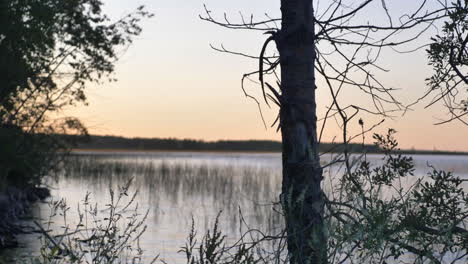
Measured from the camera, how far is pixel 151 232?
16.7 meters

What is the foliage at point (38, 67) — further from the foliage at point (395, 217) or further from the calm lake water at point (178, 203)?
the foliage at point (395, 217)

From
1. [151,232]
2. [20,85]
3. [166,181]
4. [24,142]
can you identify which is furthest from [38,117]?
[166,181]

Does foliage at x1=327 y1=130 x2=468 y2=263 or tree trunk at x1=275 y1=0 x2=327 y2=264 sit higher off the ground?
tree trunk at x1=275 y1=0 x2=327 y2=264

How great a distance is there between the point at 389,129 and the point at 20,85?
577 inches

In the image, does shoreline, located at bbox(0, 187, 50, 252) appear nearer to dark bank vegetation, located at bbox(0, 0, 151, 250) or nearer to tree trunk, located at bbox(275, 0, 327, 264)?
dark bank vegetation, located at bbox(0, 0, 151, 250)

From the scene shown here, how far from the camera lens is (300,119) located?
5227 mm

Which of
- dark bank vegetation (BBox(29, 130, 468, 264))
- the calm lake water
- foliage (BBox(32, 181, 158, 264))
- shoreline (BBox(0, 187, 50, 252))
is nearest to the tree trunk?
dark bank vegetation (BBox(29, 130, 468, 264))

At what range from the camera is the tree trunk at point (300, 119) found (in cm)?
514

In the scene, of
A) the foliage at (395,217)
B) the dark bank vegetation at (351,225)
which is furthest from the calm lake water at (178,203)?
the foliage at (395,217)

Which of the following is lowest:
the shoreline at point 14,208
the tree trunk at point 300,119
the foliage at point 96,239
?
the shoreline at point 14,208

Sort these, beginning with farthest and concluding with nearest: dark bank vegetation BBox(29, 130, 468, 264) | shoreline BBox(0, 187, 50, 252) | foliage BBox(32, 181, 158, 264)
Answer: shoreline BBox(0, 187, 50, 252) < foliage BBox(32, 181, 158, 264) < dark bank vegetation BBox(29, 130, 468, 264)

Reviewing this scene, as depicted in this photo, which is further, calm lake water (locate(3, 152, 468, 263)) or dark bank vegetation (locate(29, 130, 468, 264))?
calm lake water (locate(3, 152, 468, 263))


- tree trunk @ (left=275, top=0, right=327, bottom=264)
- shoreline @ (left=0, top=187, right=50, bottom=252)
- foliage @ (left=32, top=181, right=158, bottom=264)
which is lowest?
shoreline @ (left=0, top=187, right=50, bottom=252)

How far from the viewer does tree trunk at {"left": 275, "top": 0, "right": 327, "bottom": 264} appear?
514 centimetres
